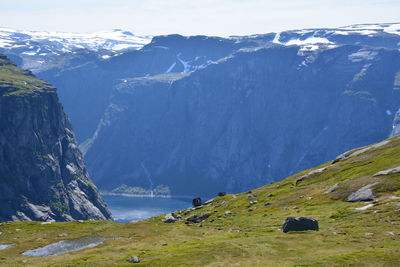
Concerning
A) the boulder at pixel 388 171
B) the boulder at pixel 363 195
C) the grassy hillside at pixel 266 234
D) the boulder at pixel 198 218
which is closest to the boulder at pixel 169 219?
the grassy hillside at pixel 266 234

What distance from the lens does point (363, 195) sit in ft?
364

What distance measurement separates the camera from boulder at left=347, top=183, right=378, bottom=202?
359ft

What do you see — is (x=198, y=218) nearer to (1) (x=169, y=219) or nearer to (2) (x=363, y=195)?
(1) (x=169, y=219)

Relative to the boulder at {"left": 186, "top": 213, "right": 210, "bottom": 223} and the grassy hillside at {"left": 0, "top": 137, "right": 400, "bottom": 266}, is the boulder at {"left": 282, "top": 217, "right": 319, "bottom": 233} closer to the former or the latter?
the grassy hillside at {"left": 0, "top": 137, "right": 400, "bottom": 266}

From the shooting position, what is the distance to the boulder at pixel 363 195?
4306 inches

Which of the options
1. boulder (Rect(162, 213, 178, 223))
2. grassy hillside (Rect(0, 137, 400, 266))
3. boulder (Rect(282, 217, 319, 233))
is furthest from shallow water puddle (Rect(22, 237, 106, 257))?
boulder (Rect(282, 217, 319, 233))

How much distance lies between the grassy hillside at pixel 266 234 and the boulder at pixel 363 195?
1.37 metres

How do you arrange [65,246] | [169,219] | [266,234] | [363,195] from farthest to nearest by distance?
[169,219] < [363,195] < [65,246] < [266,234]

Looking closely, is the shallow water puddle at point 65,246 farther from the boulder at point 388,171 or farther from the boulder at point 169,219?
the boulder at point 388,171

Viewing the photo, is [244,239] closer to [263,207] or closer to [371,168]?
[263,207]

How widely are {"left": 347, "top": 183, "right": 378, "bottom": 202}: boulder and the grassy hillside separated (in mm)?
1366

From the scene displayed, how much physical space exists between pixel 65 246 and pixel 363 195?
183 ft

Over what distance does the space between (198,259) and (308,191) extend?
67.3 meters

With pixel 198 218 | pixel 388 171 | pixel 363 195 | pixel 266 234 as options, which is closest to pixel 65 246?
pixel 198 218
